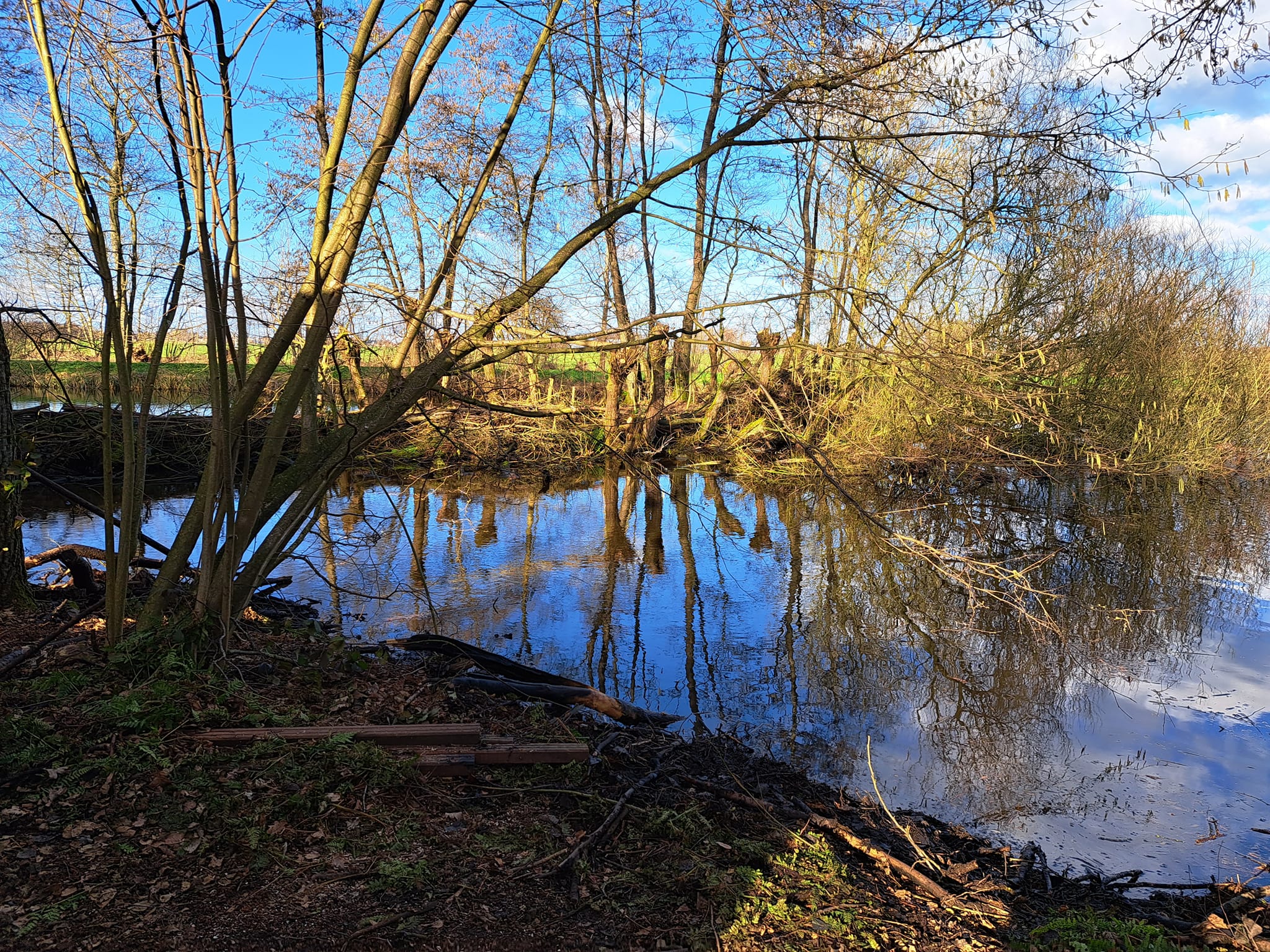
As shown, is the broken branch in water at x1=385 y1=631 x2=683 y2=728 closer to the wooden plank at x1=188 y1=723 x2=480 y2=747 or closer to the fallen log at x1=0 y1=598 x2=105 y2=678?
the wooden plank at x1=188 y1=723 x2=480 y2=747

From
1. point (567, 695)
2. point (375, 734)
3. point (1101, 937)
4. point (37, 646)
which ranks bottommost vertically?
point (1101, 937)

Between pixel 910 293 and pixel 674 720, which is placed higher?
pixel 910 293

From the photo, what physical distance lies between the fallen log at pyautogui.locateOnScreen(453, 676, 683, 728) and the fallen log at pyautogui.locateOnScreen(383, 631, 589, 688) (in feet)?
0.50

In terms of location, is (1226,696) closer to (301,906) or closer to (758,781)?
(758,781)

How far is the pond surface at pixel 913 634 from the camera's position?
15.1 ft

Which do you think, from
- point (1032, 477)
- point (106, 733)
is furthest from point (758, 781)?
point (1032, 477)

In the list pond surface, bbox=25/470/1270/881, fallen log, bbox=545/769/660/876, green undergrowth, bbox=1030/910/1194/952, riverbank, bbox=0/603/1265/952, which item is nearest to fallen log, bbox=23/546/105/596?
pond surface, bbox=25/470/1270/881

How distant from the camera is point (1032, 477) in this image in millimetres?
17312

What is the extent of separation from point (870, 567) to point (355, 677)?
6787mm

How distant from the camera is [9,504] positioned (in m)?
5.05

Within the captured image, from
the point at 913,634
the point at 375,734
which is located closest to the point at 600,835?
the point at 375,734

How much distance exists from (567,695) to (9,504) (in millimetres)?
3578

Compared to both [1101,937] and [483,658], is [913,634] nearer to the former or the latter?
[483,658]

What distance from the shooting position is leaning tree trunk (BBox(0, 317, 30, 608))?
4797 mm
